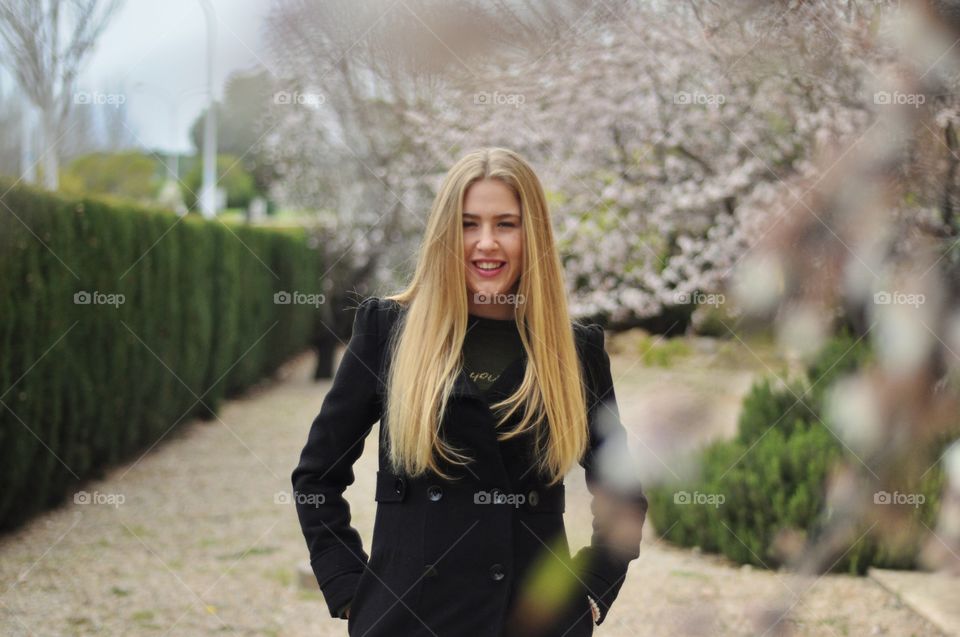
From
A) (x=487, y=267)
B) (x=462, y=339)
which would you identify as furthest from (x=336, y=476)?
(x=487, y=267)

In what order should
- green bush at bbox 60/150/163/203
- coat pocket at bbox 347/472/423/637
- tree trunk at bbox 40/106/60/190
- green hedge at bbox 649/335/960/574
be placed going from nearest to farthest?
coat pocket at bbox 347/472/423/637 → green hedge at bbox 649/335/960/574 → tree trunk at bbox 40/106/60/190 → green bush at bbox 60/150/163/203

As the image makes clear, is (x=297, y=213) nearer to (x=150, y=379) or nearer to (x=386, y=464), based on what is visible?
(x=150, y=379)

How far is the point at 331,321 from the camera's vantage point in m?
12.0

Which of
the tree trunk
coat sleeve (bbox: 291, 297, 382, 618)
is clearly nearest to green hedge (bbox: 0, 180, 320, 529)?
the tree trunk

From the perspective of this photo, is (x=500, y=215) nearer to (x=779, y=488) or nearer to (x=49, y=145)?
(x=779, y=488)

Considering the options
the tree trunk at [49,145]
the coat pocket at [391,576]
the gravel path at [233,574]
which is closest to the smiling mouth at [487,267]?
the coat pocket at [391,576]

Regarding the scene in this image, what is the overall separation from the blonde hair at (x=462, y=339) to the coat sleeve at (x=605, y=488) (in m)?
0.08

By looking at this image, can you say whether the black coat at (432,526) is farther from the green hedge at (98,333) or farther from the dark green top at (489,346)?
the green hedge at (98,333)

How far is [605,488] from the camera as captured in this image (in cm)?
172

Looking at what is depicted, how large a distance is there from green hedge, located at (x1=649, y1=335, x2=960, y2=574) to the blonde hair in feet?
10.5

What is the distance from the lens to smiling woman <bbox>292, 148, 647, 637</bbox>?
157cm

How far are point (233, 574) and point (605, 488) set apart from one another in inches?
146

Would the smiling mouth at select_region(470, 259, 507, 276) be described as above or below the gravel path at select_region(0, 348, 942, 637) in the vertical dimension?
above

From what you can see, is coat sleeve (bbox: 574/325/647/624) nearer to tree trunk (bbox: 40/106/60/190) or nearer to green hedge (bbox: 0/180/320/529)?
green hedge (bbox: 0/180/320/529)
